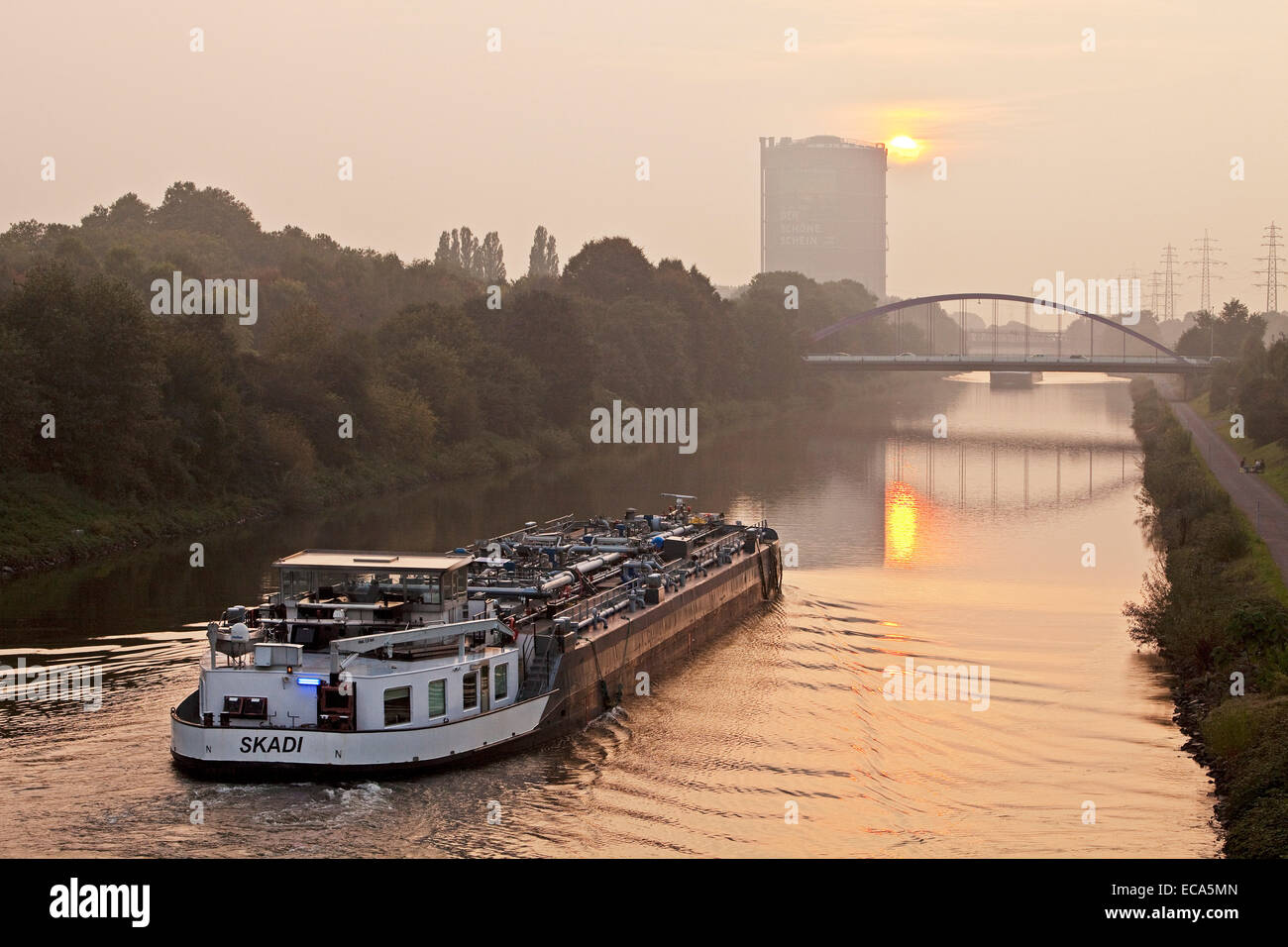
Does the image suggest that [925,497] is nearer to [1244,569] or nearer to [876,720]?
[1244,569]

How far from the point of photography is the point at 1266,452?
59.9 meters

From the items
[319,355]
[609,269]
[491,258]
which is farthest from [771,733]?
[491,258]

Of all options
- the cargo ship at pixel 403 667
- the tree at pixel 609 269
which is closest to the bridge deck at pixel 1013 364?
the tree at pixel 609 269

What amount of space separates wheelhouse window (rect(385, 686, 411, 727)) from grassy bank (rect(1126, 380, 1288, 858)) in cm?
1136

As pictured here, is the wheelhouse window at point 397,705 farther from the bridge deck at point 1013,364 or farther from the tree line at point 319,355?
the bridge deck at point 1013,364

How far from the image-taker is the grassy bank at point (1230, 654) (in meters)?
19.8

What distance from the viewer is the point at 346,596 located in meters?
24.7

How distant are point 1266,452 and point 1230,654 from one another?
37.1 meters

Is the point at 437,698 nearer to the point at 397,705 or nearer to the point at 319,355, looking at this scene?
the point at 397,705

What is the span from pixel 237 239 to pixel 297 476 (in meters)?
74.8

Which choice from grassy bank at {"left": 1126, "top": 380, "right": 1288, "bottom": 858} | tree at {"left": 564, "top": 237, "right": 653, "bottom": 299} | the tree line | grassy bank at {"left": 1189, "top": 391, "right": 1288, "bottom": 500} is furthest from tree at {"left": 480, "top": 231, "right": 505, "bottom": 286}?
grassy bank at {"left": 1126, "top": 380, "right": 1288, "bottom": 858}

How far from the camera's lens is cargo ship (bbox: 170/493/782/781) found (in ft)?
70.5

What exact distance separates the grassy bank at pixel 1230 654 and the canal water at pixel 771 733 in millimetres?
575

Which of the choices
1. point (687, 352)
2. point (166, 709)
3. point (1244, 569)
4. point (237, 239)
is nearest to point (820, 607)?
point (1244, 569)
